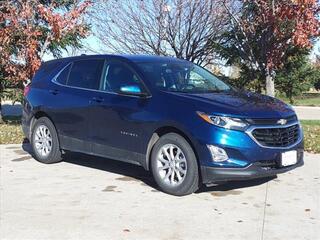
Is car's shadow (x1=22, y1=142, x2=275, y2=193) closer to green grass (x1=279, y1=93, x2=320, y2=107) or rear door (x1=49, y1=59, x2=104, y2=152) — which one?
rear door (x1=49, y1=59, x2=104, y2=152)

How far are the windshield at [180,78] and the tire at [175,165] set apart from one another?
0.72 m

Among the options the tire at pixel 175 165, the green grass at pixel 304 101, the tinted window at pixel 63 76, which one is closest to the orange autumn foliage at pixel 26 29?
the tinted window at pixel 63 76

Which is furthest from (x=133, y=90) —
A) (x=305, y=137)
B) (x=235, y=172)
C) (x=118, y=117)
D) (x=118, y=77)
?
(x=305, y=137)

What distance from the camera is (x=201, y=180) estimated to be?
20.6ft

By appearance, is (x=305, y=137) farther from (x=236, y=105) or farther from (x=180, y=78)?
(x=236, y=105)

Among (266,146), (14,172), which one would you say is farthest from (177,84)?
(14,172)

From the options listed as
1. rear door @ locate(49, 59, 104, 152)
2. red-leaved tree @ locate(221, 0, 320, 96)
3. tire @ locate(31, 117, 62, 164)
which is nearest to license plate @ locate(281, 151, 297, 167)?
rear door @ locate(49, 59, 104, 152)

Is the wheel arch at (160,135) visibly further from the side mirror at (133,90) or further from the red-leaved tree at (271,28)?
the red-leaved tree at (271,28)

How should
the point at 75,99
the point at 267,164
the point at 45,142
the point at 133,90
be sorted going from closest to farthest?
the point at 267,164 < the point at 133,90 < the point at 75,99 < the point at 45,142

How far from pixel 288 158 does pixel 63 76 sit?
12.2ft

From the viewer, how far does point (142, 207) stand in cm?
596

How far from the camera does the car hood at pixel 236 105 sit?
606 cm

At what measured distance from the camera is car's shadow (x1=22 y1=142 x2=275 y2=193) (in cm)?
687

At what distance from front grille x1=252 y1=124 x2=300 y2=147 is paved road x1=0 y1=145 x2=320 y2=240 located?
2.10ft
